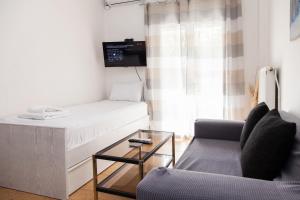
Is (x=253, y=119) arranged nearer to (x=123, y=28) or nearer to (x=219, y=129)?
(x=219, y=129)

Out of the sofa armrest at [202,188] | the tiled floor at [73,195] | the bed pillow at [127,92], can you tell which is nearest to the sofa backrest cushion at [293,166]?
the sofa armrest at [202,188]

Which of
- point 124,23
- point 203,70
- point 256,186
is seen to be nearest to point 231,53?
point 203,70

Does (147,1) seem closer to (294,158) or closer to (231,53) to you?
(231,53)

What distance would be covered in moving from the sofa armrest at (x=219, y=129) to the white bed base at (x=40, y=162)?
117 cm

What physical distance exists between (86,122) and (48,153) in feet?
1.60

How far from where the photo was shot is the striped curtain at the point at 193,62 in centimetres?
354

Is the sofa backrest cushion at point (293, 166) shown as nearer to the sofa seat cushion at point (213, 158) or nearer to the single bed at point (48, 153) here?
the sofa seat cushion at point (213, 158)

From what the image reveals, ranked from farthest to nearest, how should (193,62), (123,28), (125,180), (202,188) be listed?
(123,28)
(193,62)
(125,180)
(202,188)

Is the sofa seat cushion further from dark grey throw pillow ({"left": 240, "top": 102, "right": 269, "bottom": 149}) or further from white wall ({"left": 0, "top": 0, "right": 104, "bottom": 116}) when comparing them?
white wall ({"left": 0, "top": 0, "right": 104, "bottom": 116})

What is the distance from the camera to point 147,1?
12.9 ft

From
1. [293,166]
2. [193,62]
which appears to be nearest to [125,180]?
→ [293,166]

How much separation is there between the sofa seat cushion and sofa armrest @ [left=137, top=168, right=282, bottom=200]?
592 millimetres

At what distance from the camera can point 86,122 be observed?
2.49m

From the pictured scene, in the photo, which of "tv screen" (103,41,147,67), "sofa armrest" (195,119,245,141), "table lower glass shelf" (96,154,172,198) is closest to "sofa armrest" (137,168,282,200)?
"table lower glass shelf" (96,154,172,198)
